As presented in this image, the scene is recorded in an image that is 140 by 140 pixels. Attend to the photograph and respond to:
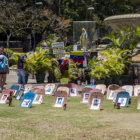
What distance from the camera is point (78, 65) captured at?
17.9 meters

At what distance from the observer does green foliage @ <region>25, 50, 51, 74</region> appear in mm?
18469

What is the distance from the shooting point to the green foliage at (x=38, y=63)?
18.5m

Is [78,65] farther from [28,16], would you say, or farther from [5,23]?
[28,16]

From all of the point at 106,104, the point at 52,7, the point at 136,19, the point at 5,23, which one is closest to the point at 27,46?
the point at 52,7

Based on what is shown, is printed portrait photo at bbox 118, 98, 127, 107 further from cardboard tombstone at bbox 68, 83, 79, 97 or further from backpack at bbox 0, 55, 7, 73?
backpack at bbox 0, 55, 7, 73

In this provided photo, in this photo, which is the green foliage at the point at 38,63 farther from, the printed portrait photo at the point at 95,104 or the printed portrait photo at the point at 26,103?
the printed portrait photo at the point at 95,104

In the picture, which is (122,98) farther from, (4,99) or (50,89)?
(50,89)

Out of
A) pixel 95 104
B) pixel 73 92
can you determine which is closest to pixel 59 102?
pixel 95 104

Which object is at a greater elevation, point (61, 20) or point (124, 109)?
point (124, 109)

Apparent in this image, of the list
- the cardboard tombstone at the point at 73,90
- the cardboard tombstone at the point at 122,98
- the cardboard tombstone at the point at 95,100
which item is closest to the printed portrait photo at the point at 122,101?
the cardboard tombstone at the point at 122,98

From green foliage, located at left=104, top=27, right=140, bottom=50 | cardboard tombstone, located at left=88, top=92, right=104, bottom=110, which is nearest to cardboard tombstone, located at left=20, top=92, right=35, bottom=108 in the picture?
cardboard tombstone, located at left=88, top=92, right=104, bottom=110

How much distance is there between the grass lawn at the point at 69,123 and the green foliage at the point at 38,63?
685cm

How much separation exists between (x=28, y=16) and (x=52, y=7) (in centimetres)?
537

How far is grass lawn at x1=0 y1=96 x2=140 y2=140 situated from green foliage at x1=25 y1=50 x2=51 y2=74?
22.5ft
